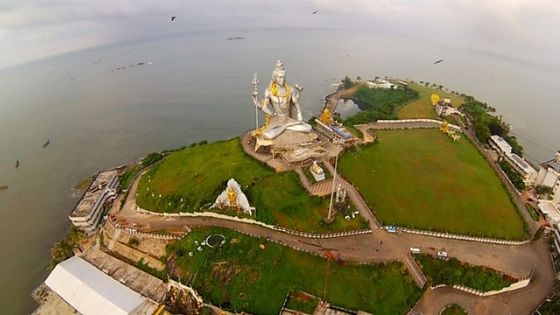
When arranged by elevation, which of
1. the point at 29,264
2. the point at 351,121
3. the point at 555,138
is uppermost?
the point at 351,121

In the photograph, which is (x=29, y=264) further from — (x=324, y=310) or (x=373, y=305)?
(x=373, y=305)

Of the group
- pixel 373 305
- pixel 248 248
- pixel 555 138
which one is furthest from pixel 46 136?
pixel 555 138

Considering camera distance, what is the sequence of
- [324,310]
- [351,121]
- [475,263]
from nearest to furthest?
[324,310] < [475,263] < [351,121]

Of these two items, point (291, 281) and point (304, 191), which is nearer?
point (291, 281)

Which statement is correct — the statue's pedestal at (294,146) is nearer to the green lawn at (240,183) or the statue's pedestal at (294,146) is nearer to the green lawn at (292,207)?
the green lawn at (240,183)

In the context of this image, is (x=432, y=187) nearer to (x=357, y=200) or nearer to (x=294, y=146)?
(x=357, y=200)

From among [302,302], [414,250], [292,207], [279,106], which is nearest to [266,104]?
[279,106]
